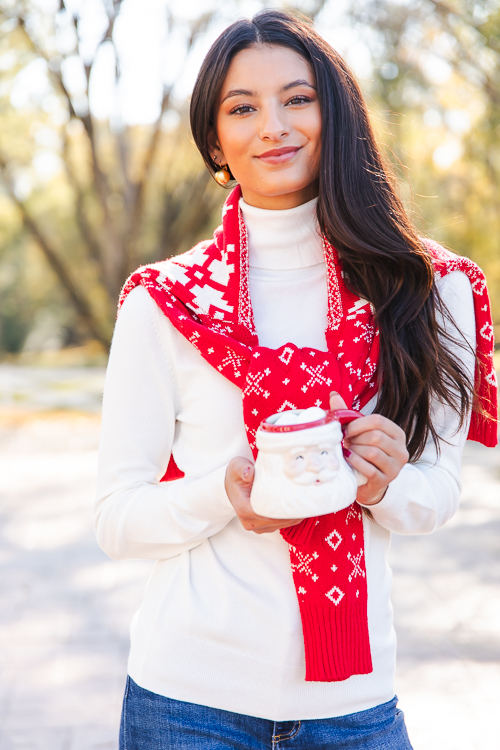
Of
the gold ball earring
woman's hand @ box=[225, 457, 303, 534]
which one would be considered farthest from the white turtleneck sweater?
the gold ball earring

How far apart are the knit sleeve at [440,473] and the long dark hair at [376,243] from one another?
0.02 m

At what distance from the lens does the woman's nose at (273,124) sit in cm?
137

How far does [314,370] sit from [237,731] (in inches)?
24.2

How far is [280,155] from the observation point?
1.41 meters

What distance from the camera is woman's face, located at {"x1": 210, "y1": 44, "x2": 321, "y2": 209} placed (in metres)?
1.40

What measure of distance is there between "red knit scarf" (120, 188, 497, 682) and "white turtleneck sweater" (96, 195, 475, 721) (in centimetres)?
4

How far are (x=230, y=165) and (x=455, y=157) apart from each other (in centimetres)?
1039

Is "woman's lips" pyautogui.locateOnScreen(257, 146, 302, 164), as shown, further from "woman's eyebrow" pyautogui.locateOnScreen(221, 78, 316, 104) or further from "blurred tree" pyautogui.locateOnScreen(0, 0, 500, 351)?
"blurred tree" pyautogui.locateOnScreen(0, 0, 500, 351)

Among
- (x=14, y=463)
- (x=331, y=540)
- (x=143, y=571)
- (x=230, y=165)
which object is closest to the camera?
(x=331, y=540)

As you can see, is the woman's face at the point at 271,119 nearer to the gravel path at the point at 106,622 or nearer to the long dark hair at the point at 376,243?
the long dark hair at the point at 376,243

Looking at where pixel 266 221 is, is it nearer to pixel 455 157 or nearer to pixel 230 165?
pixel 230 165

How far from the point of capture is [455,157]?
1109 cm

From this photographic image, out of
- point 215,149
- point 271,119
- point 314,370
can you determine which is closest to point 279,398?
point 314,370

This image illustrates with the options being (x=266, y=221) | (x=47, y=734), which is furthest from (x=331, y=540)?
(x=47, y=734)
